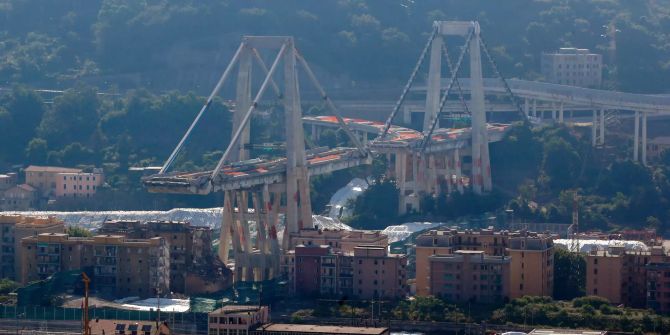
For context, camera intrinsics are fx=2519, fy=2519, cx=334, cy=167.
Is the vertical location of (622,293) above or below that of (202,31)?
below

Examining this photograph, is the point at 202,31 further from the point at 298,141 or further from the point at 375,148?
the point at 298,141

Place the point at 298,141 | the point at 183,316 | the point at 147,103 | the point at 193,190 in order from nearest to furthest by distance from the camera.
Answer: the point at 183,316 → the point at 193,190 → the point at 298,141 → the point at 147,103

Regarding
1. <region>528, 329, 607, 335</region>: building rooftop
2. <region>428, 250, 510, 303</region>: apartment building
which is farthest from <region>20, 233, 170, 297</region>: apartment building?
<region>528, 329, 607, 335</region>: building rooftop

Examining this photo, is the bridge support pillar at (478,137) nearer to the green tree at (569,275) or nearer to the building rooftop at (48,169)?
the building rooftop at (48,169)

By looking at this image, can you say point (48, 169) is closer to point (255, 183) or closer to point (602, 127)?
point (255, 183)

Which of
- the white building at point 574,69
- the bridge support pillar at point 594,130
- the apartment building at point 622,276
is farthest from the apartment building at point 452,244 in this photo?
the white building at point 574,69

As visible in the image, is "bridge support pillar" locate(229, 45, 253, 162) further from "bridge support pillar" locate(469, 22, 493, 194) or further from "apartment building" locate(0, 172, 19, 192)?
"apartment building" locate(0, 172, 19, 192)

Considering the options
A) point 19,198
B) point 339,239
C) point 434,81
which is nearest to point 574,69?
point 434,81

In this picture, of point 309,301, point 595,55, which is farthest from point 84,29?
point 309,301
